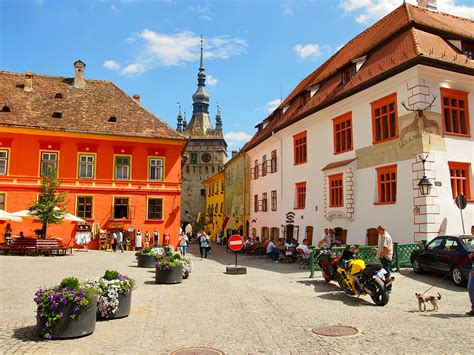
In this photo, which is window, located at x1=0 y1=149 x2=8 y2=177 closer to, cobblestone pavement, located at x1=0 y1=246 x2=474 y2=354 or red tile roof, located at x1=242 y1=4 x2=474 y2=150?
cobblestone pavement, located at x1=0 y1=246 x2=474 y2=354

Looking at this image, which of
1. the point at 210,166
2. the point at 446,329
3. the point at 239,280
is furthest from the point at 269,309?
the point at 210,166

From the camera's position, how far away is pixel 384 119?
63.1ft

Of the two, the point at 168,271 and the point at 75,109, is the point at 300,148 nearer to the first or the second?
the point at 168,271

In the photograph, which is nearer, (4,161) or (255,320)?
(255,320)

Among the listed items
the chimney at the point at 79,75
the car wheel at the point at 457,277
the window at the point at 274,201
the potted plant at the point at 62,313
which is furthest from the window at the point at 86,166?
the car wheel at the point at 457,277

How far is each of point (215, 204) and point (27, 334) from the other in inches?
2046

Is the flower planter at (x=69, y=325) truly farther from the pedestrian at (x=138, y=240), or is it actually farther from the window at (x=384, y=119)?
the pedestrian at (x=138, y=240)

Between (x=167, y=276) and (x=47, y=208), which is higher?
(x=47, y=208)

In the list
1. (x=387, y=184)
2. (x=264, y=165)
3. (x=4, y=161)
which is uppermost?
(x=264, y=165)

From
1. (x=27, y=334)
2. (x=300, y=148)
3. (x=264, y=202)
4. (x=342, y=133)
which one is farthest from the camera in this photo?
(x=264, y=202)

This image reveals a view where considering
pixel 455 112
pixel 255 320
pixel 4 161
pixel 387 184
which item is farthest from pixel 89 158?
pixel 255 320

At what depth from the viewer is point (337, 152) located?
22719 millimetres

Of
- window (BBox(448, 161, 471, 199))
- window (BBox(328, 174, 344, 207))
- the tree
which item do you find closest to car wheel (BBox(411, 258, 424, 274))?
window (BBox(448, 161, 471, 199))

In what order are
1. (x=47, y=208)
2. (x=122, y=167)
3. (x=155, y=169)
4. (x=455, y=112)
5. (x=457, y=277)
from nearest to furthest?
(x=457, y=277)
(x=455, y=112)
(x=47, y=208)
(x=122, y=167)
(x=155, y=169)
